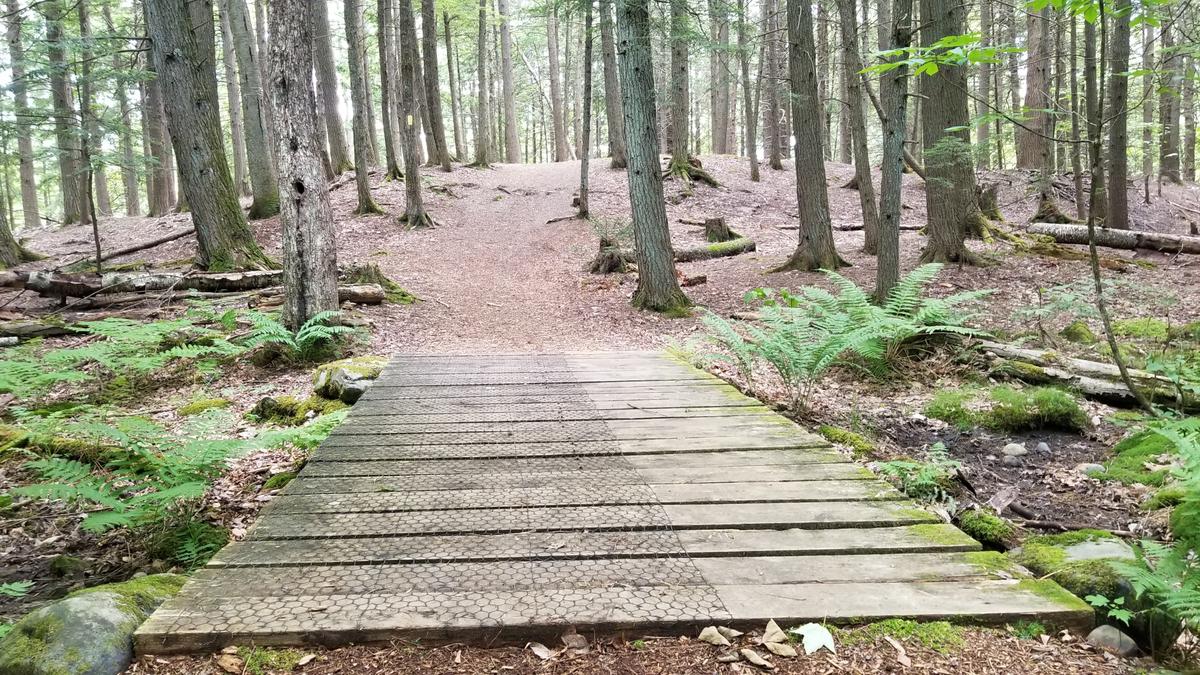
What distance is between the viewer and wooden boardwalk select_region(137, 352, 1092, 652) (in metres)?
2.15

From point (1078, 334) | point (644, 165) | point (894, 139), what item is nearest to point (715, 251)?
point (644, 165)

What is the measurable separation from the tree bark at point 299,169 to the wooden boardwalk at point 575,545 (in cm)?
338

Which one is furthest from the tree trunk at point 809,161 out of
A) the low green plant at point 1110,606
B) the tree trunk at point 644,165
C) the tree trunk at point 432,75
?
the tree trunk at point 432,75

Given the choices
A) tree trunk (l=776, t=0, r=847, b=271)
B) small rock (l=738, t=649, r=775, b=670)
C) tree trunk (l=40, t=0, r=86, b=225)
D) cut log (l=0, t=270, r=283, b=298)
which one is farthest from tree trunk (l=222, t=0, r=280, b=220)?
small rock (l=738, t=649, r=775, b=670)

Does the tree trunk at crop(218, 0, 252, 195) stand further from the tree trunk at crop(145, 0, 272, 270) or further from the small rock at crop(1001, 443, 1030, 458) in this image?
the small rock at crop(1001, 443, 1030, 458)

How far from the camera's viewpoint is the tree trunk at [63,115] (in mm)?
11969

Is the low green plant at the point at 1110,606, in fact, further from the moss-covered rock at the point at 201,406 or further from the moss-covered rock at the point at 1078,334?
the moss-covered rock at the point at 1078,334

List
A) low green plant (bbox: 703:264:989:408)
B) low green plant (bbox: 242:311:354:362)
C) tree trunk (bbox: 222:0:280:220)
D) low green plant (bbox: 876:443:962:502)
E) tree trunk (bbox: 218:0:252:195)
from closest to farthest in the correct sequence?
low green plant (bbox: 876:443:962:502)
low green plant (bbox: 703:264:989:408)
low green plant (bbox: 242:311:354:362)
tree trunk (bbox: 222:0:280:220)
tree trunk (bbox: 218:0:252:195)

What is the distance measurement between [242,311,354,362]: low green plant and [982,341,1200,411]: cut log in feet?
22.5

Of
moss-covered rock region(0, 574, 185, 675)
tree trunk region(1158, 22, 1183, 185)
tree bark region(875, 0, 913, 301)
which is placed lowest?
moss-covered rock region(0, 574, 185, 675)

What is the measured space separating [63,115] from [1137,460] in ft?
52.9

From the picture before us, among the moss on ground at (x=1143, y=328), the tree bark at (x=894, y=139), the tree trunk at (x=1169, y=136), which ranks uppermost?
the tree trunk at (x=1169, y=136)

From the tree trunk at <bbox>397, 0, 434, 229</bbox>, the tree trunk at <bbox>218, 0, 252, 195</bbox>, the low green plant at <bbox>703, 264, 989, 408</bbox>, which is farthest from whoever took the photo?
the tree trunk at <bbox>218, 0, 252, 195</bbox>

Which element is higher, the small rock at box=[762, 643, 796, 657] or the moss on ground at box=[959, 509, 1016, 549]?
the small rock at box=[762, 643, 796, 657]
